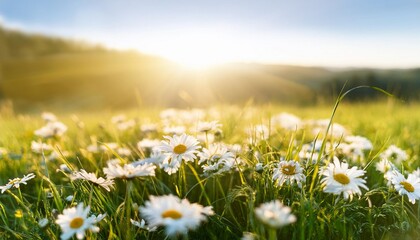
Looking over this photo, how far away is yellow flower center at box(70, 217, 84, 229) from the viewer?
1.19 metres

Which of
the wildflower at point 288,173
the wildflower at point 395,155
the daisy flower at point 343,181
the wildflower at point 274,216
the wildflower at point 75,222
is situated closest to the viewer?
the wildflower at point 274,216

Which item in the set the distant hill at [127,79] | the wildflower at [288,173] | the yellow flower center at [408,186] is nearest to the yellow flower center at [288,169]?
the wildflower at [288,173]

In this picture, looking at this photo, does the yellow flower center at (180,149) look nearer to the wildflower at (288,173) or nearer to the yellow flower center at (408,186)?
the wildflower at (288,173)

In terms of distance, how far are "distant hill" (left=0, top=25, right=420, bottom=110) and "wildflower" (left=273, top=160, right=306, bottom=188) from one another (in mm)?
7823

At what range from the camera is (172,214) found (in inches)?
38.7

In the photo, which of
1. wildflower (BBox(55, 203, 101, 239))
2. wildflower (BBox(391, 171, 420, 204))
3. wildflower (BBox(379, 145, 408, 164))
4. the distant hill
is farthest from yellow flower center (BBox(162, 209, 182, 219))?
the distant hill

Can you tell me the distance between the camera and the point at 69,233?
3.73 feet

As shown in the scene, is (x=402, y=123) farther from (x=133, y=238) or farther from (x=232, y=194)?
(x=133, y=238)

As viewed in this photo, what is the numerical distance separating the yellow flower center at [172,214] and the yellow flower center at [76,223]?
36 cm

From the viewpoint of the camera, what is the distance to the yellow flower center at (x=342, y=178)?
4.35ft

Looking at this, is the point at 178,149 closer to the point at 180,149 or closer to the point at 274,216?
the point at 180,149

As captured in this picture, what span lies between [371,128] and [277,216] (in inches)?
141

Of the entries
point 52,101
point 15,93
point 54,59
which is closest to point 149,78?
point 52,101

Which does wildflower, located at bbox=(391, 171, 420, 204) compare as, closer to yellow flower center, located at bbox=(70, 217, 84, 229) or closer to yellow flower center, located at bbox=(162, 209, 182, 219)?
yellow flower center, located at bbox=(162, 209, 182, 219)
